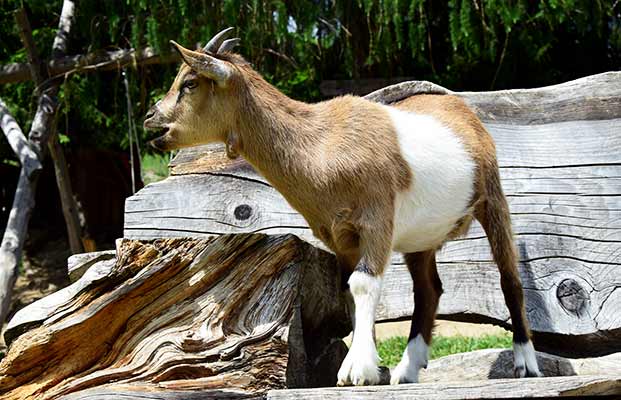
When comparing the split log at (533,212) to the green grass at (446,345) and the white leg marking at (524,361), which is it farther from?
the green grass at (446,345)

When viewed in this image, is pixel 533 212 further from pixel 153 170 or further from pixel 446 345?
pixel 153 170

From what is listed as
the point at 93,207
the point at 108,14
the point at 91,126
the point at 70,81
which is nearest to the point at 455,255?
the point at 108,14

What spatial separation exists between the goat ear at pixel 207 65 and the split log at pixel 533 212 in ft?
3.09

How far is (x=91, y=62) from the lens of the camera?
6.88 metres

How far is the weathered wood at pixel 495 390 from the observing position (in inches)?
99.6

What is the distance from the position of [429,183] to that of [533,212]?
857 mm

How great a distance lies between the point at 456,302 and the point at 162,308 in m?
1.28

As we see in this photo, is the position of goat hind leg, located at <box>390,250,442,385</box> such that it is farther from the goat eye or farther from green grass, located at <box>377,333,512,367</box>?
green grass, located at <box>377,333,512,367</box>

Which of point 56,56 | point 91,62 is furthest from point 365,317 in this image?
point 56,56

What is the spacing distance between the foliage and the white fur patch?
250 centimetres

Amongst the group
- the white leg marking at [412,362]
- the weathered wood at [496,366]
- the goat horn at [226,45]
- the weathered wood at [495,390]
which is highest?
the goat horn at [226,45]

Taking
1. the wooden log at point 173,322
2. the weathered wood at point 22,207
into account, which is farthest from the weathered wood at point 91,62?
the wooden log at point 173,322

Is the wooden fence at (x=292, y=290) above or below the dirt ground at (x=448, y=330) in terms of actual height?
above

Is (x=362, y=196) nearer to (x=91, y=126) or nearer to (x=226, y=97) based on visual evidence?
(x=226, y=97)
